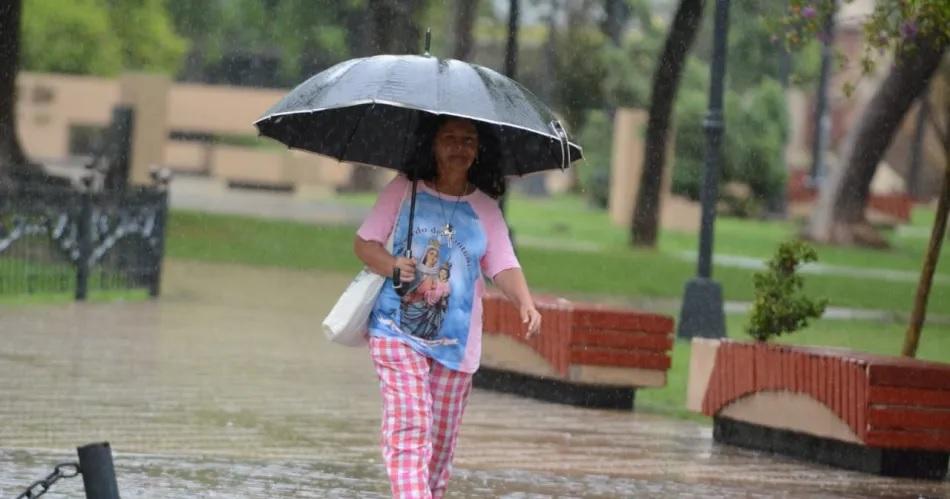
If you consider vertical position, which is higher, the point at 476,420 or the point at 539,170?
the point at 539,170

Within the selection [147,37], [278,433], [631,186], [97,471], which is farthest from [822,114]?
[97,471]

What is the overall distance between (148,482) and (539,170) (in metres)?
2.48

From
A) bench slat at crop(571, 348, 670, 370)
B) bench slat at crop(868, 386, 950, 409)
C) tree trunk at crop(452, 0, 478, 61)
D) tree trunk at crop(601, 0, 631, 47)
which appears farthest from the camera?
tree trunk at crop(601, 0, 631, 47)

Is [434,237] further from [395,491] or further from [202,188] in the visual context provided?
[202,188]

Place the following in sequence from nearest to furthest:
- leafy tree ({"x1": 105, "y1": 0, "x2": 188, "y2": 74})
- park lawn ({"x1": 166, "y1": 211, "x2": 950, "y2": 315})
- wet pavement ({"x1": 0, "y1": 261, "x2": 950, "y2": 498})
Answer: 1. wet pavement ({"x1": 0, "y1": 261, "x2": 950, "y2": 498})
2. park lawn ({"x1": 166, "y1": 211, "x2": 950, "y2": 315})
3. leafy tree ({"x1": 105, "y1": 0, "x2": 188, "y2": 74})

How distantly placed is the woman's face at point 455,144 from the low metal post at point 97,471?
6.24 ft

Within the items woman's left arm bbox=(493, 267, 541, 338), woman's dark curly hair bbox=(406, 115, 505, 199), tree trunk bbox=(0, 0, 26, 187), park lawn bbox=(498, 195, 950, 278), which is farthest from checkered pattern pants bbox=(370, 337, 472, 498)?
park lawn bbox=(498, 195, 950, 278)

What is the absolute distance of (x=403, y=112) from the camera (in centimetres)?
761

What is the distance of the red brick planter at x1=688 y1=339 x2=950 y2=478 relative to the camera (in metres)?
10.7

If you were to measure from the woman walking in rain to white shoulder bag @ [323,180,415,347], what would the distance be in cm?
3

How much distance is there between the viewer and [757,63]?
2842 inches

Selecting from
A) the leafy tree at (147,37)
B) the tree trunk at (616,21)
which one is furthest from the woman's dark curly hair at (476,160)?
the leafy tree at (147,37)

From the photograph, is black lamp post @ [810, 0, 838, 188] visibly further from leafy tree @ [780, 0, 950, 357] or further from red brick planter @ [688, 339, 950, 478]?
red brick planter @ [688, 339, 950, 478]

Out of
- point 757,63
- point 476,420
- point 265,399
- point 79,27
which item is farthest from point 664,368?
point 757,63
